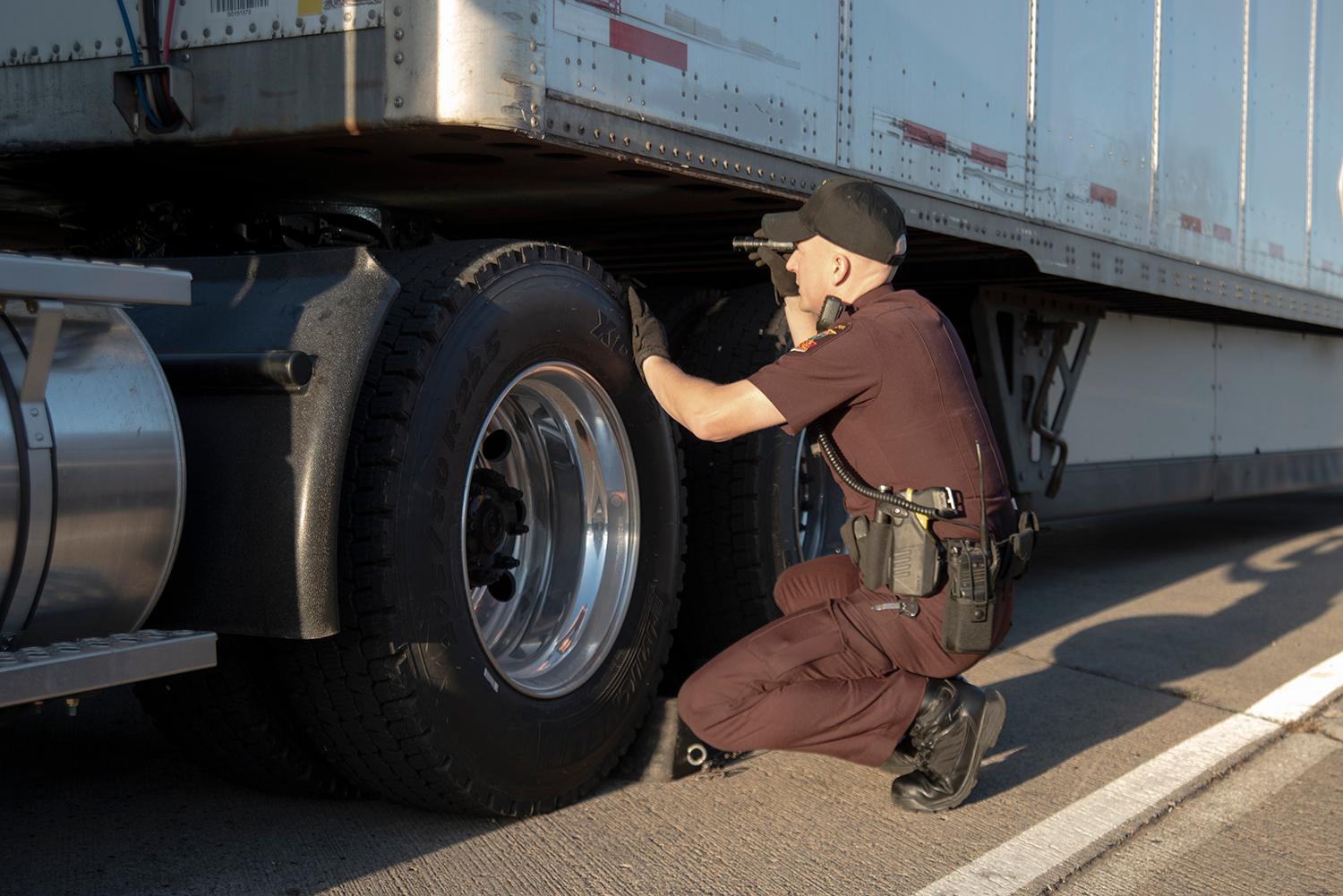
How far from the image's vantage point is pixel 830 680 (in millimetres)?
3529

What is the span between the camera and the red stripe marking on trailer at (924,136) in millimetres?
4332

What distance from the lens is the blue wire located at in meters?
3.20

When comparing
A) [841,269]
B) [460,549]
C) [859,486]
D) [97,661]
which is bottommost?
[97,661]

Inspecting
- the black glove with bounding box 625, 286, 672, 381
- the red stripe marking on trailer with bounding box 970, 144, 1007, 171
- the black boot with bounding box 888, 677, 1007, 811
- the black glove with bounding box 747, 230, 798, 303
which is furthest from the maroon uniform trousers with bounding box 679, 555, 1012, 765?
the red stripe marking on trailer with bounding box 970, 144, 1007, 171

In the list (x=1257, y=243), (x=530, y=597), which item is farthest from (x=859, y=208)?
(x=1257, y=243)

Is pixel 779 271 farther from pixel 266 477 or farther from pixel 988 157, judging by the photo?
pixel 266 477

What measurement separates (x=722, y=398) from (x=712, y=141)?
680mm

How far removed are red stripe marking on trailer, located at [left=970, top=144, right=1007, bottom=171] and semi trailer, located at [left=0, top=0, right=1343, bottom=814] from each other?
0.16ft

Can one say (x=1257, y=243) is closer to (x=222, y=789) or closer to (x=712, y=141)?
(x=712, y=141)

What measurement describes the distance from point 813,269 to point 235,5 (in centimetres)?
150

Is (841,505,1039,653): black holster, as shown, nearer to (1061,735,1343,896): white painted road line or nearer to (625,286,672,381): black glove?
(1061,735,1343,896): white painted road line

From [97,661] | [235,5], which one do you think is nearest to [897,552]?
[97,661]

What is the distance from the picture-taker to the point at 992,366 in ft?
20.3

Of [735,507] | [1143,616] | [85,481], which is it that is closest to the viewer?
[85,481]
